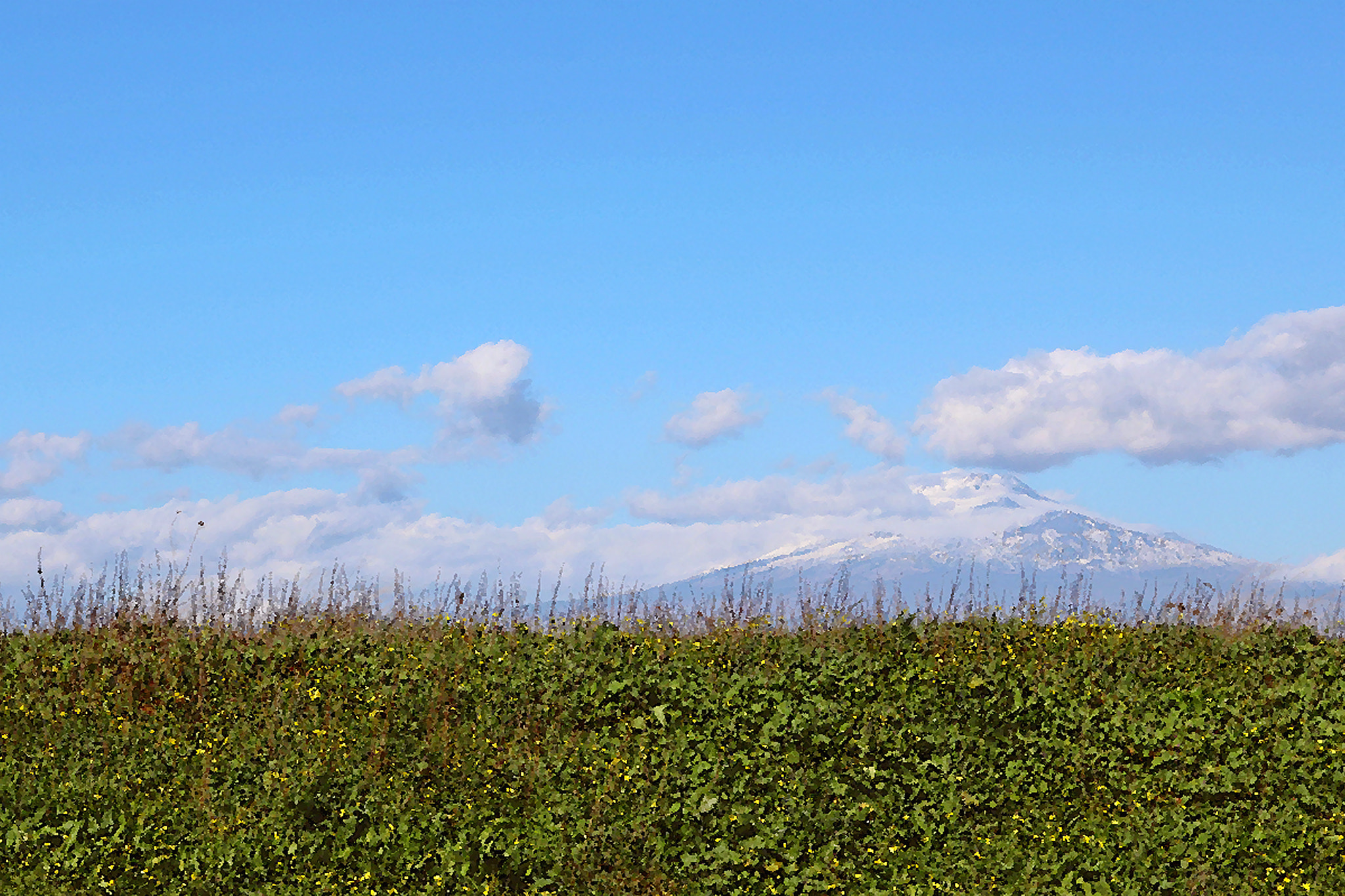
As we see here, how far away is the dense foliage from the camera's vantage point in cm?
955

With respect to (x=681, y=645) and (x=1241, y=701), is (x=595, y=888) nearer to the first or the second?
(x=681, y=645)

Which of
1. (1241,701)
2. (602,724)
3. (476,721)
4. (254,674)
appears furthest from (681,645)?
(1241,701)

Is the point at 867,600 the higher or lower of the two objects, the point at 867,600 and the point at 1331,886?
the higher

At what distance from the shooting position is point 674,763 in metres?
10.5

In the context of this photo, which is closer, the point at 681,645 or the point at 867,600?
the point at 681,645

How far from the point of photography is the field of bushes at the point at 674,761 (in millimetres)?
9547

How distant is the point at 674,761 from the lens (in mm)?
10469

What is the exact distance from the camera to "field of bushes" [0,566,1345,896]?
31.3 feet

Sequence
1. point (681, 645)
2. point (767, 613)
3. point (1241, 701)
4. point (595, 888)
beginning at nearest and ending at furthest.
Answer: point (595, 888), point (1241, 701), point (681, 645), point (767, 613)

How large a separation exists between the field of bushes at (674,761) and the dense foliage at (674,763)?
0.03 m

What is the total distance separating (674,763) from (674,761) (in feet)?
0.06

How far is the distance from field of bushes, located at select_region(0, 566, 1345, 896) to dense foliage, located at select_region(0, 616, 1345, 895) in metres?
0.03

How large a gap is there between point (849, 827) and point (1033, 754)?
2.21m

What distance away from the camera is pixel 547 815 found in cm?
982
